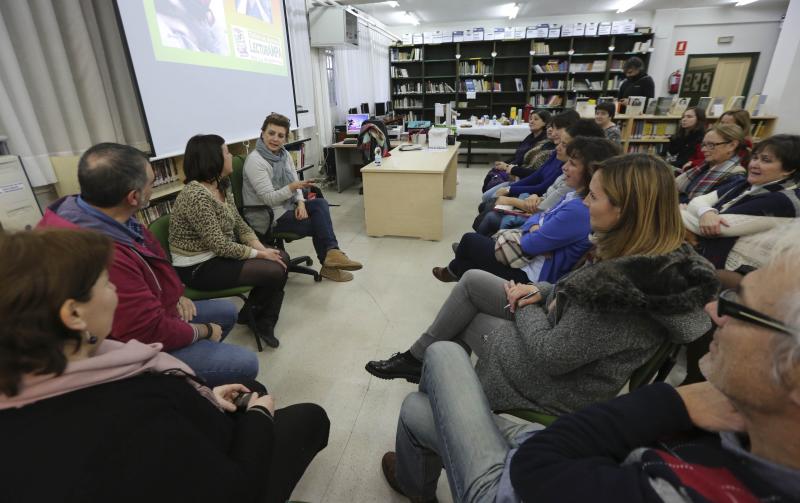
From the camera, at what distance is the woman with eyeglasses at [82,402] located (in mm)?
548

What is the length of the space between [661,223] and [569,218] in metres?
0.57

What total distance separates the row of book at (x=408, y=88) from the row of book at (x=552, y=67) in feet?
8.14

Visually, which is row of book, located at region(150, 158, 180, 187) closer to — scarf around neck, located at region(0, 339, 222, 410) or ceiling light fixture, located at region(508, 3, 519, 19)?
scarf around neck, located at region(0, 339, 222, 410)

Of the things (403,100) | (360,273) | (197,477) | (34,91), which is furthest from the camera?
(403,100)

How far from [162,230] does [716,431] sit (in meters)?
2.10

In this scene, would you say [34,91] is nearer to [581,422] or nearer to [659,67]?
[581,422]

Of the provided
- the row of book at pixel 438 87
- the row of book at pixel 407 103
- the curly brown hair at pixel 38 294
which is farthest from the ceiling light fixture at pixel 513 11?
the curly brown hair at pixel 38 294

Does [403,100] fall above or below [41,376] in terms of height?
above

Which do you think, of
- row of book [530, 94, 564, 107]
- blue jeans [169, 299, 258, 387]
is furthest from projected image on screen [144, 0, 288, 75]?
row of book [530, 94, 564, 107]

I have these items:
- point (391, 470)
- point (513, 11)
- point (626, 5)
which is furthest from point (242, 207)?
point (626, 5)

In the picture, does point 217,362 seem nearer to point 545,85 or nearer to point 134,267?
point 134,267

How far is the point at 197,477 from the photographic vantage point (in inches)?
24.9

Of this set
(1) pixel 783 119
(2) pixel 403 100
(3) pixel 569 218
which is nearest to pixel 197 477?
(3) pixel 569 218

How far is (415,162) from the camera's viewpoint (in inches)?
146
